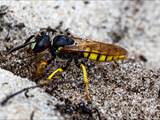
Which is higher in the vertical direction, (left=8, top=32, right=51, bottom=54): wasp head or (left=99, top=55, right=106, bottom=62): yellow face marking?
(left=8, top=32, right=51, bottom=54): wasp head

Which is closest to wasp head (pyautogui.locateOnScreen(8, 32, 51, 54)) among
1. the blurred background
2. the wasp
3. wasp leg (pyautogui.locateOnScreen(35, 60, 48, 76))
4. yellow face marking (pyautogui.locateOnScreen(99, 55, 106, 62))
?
the wasp

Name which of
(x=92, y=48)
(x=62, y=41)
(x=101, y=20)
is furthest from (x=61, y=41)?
(x=101, y=20)

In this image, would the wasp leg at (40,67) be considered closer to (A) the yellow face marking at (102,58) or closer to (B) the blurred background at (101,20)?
(A) the yellow face marking at (102,58)

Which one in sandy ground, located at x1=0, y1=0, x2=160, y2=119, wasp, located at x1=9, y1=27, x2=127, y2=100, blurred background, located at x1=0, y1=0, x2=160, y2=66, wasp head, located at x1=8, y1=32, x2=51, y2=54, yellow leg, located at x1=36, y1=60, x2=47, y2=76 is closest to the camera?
sandy ground, located at x1=0, y1=0, x2=160, y2=119

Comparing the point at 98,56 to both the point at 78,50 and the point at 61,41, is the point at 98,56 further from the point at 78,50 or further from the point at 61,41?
the point at 61,41

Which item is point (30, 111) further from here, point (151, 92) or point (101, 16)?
point (101, 16)

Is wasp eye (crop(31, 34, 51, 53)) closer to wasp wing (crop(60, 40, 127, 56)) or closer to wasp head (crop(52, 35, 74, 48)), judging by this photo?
wasp head (crop(52, 35, 74, 48))
